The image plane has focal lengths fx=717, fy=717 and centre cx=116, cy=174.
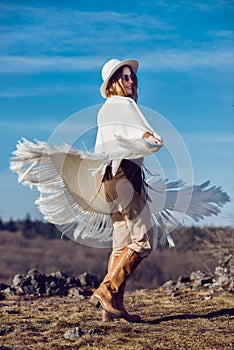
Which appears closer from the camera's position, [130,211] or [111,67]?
[130,211]

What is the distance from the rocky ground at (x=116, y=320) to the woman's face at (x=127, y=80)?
7.27ft

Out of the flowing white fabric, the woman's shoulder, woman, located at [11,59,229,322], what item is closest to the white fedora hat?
woman, located at [11,59,229,322]

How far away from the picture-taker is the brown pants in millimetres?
6645

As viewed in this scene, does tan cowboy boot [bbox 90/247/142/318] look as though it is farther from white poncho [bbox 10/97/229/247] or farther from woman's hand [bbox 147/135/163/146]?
woman's hand [bbox 147/135/163/146]

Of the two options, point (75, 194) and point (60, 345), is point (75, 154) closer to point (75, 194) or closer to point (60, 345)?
point (75, 194)

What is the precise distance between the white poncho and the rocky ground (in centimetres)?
86

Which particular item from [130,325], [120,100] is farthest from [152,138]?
[130,325]

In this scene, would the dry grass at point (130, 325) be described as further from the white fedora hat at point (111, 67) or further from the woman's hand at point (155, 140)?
the white fedora hat at point (111, 67)

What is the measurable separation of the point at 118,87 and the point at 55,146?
88 centimetres

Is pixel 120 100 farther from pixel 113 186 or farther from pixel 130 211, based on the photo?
pixel 130 211

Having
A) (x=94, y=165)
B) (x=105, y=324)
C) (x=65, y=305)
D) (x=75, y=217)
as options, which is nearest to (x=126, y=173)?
(x=94, y=165)

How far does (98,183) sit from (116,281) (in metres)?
0.94

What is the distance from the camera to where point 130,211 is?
6680 millimetres

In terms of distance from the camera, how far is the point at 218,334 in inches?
247
